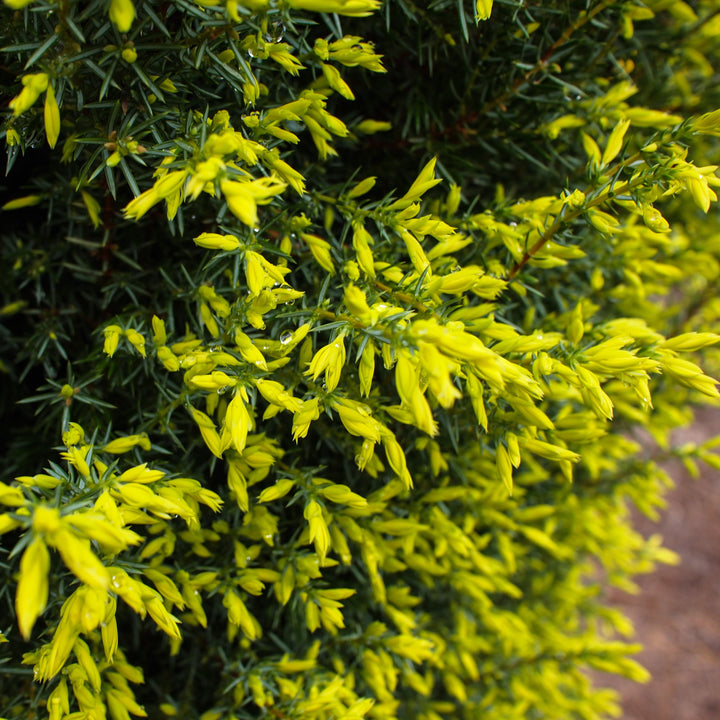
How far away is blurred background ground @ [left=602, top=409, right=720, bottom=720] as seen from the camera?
400cm

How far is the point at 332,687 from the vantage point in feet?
4.31

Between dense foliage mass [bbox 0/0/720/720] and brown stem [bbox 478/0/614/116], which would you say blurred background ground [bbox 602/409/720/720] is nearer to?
dense foliage mass [bbox 0/0/720/720]

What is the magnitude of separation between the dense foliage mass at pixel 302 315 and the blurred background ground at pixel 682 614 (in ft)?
8.92

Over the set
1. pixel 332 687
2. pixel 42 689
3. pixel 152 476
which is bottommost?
pixel 332 687

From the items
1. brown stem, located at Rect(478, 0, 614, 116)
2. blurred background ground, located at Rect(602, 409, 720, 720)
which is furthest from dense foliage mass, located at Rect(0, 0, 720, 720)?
blurred background ground, located at Rect(602, 409, 720, 720)

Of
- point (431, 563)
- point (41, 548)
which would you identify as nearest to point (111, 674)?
point (41, 548)

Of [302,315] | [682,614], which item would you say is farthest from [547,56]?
[682,614]

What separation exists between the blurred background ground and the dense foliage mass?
2.72 meters

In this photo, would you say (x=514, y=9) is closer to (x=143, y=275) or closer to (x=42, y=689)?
(x=143, y=275)

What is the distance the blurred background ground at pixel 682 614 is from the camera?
400cm

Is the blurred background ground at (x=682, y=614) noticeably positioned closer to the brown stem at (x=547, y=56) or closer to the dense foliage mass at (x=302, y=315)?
the dense foliage mass at (x=302, y=315)

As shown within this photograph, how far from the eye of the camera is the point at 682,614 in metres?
4.41

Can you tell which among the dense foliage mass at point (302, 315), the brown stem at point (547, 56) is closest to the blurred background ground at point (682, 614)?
the dense foliage mass at point (302, 315)

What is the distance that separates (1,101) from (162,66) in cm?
36
